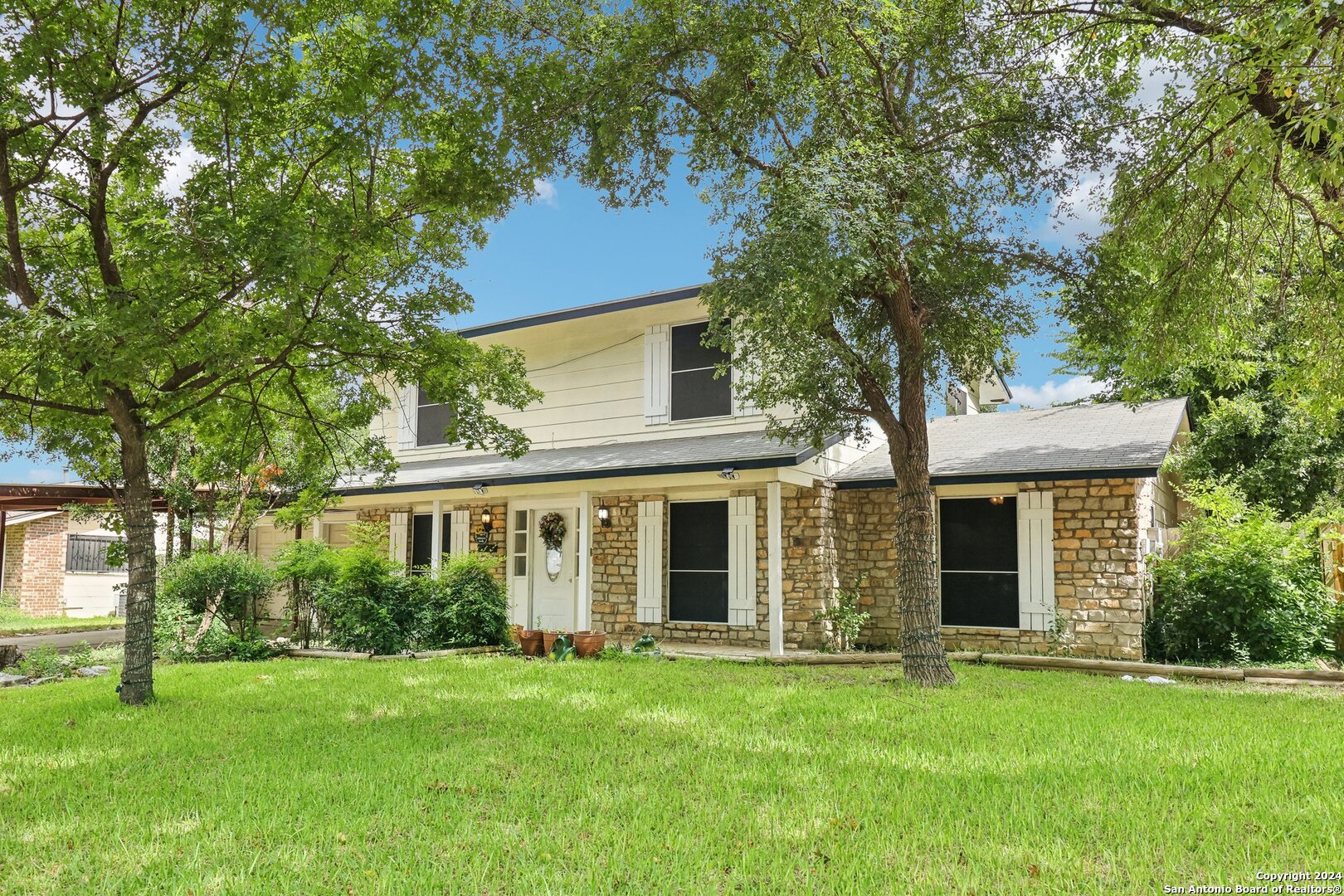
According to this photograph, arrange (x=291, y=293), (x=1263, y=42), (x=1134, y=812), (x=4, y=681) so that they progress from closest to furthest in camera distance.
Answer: (x=1134, y=812) → (x=1263, y=42) → (x=291, y=293) → (x=4, y=681)

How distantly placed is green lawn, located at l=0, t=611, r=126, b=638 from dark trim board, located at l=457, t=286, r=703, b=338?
33.3 ft

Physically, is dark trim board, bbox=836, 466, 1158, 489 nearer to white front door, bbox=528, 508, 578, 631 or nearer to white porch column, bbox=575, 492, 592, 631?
white porch column, bbox=575, 492, 592, 631

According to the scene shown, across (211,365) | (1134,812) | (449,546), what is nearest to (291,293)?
(211,365)

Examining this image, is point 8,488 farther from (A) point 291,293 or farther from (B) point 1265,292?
(B) point 1265,292

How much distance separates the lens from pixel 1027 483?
1112 centimetres

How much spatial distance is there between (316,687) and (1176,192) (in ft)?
30.9

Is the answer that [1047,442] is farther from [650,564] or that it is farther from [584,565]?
[584,565]

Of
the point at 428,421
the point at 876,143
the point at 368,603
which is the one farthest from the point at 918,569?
the point at 428,421

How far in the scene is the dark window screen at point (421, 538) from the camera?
48.2 feet

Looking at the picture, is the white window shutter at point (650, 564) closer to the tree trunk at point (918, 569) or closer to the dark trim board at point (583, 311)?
the dark trim board at point (583, 311)

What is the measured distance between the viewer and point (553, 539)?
13.2 meters

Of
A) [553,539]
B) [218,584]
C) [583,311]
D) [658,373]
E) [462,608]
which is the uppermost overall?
[583,311]

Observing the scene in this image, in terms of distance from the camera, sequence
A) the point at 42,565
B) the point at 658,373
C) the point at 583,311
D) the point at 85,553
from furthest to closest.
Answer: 1. the point at 85,553
2. the point at 42,565
3. the point at 583,311
4. the point at 658,373

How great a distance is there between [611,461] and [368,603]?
3.72m
